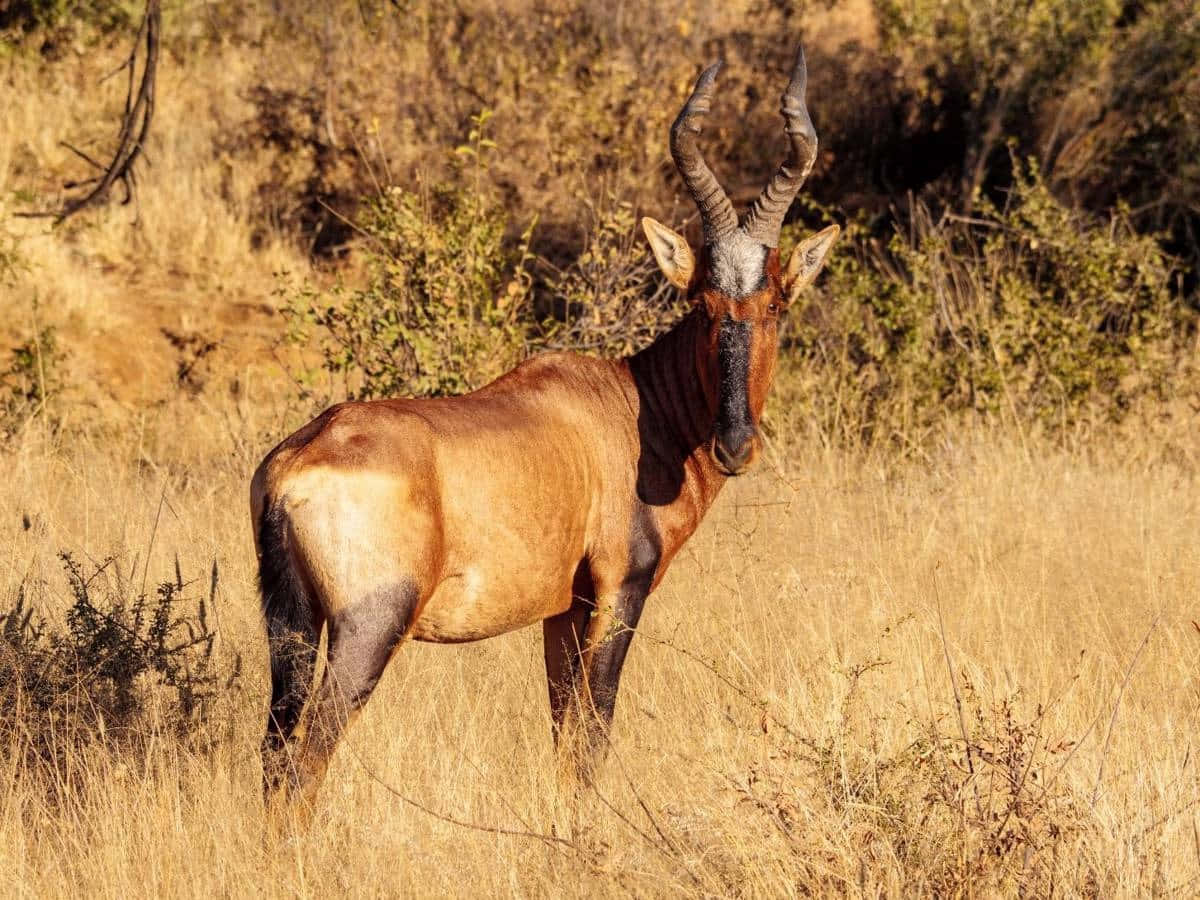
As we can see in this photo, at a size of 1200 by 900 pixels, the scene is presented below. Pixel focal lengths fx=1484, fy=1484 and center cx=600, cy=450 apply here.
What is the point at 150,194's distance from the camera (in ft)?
47.8

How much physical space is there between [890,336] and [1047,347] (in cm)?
116

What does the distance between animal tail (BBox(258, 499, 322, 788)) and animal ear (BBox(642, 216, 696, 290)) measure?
2211 mm

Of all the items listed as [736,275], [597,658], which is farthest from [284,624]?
[736,275]

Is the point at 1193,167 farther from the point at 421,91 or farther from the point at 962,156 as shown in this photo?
the point at 421,91

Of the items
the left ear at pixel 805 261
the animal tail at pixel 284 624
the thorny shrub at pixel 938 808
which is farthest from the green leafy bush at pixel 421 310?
the thorny shrub at pixel 938 808

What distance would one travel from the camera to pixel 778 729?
18.7 ft

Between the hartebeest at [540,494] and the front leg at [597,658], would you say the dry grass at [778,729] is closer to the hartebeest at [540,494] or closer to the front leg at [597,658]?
the front leg at [597,658]

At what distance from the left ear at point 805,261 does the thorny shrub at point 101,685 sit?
8.41ft

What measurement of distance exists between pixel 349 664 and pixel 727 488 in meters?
5.13

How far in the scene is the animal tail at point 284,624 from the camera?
4.55 metres

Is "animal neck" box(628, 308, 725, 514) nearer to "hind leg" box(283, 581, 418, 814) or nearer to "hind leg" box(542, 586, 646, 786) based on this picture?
"hind leg" box(542, 586, 646, 786)

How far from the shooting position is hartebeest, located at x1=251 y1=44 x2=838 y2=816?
456 centimetres

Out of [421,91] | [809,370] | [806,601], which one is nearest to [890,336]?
[809,370]

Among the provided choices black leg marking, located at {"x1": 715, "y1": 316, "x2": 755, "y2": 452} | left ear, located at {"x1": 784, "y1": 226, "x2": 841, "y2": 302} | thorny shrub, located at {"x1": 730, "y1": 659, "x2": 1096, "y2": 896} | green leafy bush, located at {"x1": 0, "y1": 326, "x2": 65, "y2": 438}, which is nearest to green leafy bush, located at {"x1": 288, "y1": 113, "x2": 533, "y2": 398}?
green leafy bush, located at {"x1": 0, "y1": 326, "x2": 65, "y2": 438}
